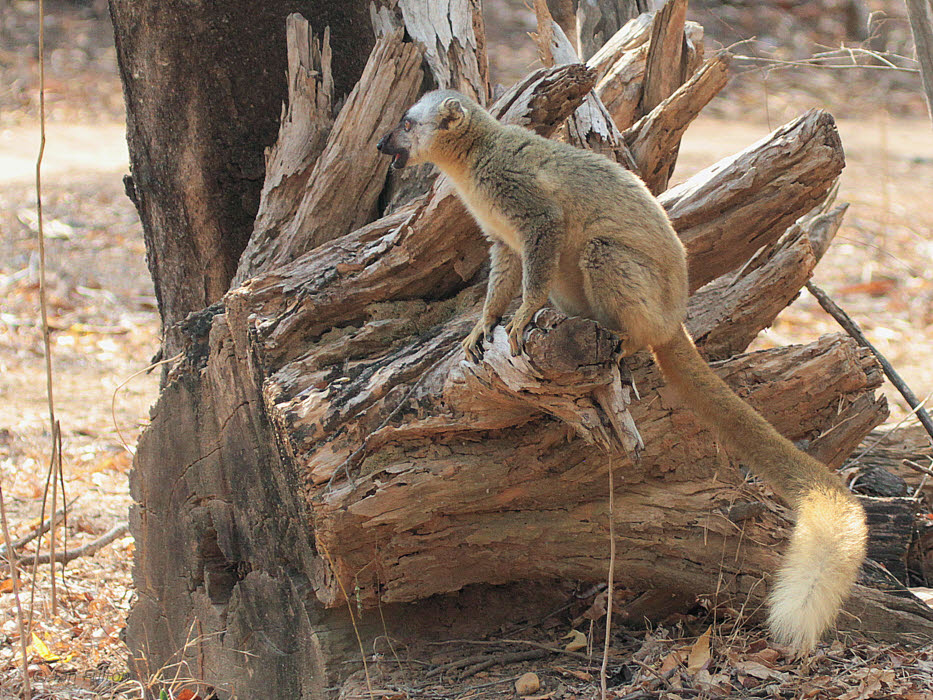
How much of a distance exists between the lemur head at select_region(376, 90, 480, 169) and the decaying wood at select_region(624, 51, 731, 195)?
98 centimetres

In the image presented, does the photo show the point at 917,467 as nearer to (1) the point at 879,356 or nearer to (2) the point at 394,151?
(1) the point at 879,356

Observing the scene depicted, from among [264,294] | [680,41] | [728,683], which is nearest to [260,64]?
[264,294]

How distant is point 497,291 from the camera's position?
134 inches

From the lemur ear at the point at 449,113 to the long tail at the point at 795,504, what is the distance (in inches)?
46.0

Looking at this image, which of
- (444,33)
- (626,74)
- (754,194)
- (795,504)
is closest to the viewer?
(795,504)

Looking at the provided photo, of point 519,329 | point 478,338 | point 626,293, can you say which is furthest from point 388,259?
point 626,293

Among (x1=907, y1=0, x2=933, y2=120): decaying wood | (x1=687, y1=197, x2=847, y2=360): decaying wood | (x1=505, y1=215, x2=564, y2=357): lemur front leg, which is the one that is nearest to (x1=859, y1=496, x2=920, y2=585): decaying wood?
(x1=687, y1=197, x2=847, y2=360): decaying wood

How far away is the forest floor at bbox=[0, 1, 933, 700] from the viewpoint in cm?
341

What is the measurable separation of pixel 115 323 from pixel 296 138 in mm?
5723

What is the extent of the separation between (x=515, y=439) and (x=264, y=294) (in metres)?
1.13

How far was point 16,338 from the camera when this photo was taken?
8.71 m

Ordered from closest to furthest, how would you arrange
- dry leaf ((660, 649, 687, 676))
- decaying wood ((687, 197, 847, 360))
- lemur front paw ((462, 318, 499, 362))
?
lemur front paw ((462, 318, 499, 362))
dry leaf ((660, 649, 687, 676))
decaying wood ((687, 197, 847, 360))

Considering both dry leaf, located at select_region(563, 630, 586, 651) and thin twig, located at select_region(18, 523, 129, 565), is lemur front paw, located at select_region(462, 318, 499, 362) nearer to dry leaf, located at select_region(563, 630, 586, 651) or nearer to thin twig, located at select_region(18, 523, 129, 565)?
dry leaf, located at select_region(563, 630, 586, 651)

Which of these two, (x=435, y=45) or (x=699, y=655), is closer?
(x=699, y=655)
